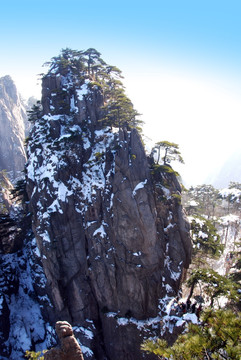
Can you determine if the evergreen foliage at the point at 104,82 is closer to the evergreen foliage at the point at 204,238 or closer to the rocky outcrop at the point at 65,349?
the evergreen foliage at the point at 204,238

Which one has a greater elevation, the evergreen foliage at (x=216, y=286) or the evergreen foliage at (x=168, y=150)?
the evergreen foliage at (x=168, y=150)

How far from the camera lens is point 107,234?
2627 cm

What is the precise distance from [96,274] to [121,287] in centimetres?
364

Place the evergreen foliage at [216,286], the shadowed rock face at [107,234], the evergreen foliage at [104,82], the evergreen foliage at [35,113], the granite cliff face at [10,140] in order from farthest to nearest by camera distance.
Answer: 1. the granite cliff face at [10,140]
2. the evergreen foliage at [35,113]
3. the evergreen foliage at [104,82]
4. the shadowed rock face at [107,234]
5. the evergreen foliage at [216,286]

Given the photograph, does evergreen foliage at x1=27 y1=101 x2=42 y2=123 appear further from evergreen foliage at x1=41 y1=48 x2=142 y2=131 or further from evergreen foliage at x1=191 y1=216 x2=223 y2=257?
evergreen foliage at x1=191 y1=216 x2=223 y2=257

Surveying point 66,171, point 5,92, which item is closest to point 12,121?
point 5,92

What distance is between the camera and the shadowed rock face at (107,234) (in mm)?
24172

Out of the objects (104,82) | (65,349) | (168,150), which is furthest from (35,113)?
(65,349)

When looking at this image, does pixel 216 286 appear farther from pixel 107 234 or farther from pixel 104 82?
pixel 104 82

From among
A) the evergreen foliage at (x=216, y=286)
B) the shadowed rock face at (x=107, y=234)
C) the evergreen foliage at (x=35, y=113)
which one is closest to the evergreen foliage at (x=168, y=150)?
the shadowed rock face at (x=107, y=234)

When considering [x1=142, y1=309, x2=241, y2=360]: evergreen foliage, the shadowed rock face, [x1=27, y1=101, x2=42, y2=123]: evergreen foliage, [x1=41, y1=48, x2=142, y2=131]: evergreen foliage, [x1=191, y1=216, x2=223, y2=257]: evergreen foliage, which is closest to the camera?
[x1=142, y1=309, x2=241, y2=360]: evergreen foliage

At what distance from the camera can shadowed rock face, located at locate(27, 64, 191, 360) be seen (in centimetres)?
2417

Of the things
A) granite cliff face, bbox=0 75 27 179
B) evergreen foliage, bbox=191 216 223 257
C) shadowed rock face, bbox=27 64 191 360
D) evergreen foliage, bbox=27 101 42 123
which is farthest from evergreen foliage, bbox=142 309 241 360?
granite cliff face, bbox=0 75 27 179

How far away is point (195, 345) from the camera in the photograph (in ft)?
19.3
